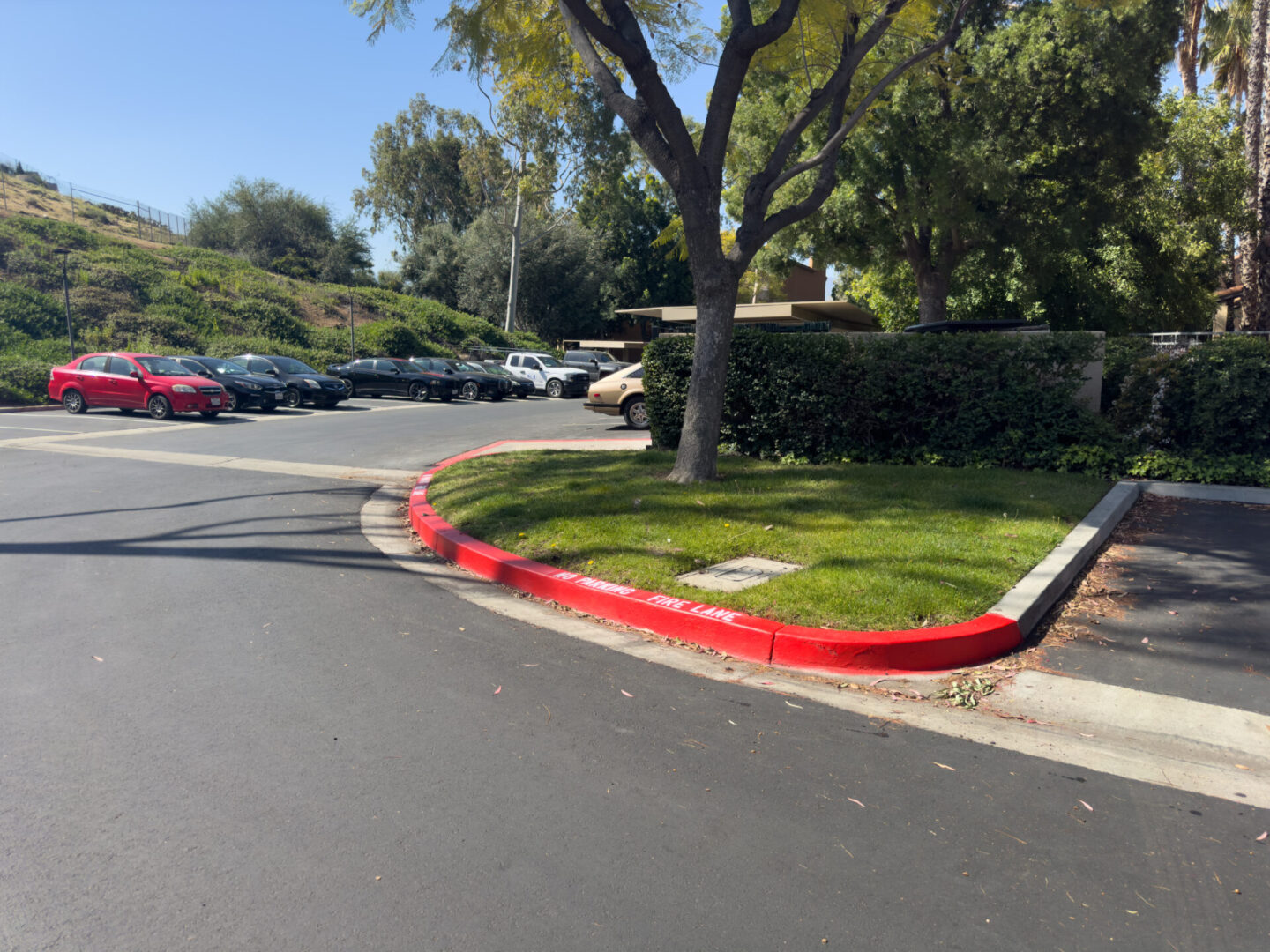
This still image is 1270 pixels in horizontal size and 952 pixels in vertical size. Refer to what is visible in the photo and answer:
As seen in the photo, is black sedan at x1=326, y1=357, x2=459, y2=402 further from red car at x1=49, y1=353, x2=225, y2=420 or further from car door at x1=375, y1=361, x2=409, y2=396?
red car at x1=49, y1=353, x2=225, y2=420

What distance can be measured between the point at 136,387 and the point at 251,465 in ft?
31.5

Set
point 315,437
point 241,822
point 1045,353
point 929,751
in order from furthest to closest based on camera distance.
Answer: point 315,437 < point 1045,353 < point 929,751 < point 241,822

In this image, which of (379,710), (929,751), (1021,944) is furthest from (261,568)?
(1021,944)

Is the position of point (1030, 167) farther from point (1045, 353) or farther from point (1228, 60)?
point (1228, 60)

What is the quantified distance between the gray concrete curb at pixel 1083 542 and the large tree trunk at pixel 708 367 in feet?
11.9

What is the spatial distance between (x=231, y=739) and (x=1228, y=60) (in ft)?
117

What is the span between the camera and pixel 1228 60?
2819 cm

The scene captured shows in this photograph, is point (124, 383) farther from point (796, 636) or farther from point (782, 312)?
point (796, 636)

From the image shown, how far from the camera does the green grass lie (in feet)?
18.5

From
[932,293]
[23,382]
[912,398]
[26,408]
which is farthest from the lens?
[23,382]

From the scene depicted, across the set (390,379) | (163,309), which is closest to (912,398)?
(390,379)

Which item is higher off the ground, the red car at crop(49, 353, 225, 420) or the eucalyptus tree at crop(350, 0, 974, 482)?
the eucalyptus tree at crop(350, 0, 974, 482)

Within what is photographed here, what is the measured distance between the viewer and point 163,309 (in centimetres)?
3522

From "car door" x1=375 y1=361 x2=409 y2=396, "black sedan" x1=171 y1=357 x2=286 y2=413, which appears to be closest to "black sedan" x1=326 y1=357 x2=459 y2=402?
"car door" x1=375 y1=361 x2=409 y2=396
